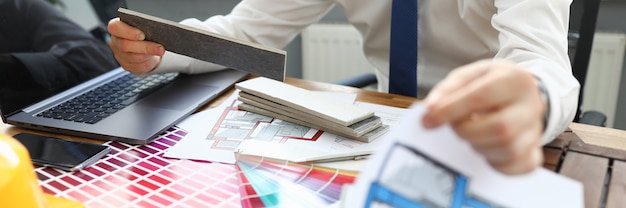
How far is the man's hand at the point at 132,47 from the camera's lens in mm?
914

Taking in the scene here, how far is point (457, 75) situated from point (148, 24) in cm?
62

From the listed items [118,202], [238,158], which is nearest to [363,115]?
[238,158]

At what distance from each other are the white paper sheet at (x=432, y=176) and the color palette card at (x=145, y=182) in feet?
0.84

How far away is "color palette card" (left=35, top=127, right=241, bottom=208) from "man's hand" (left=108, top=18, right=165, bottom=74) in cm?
22

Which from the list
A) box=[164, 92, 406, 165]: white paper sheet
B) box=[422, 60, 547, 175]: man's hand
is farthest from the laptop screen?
box=[422, 60, 547, 175]: man's hand

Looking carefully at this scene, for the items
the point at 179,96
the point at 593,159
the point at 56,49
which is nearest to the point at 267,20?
the point at 179,96

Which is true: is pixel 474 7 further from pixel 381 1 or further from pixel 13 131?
pixel 13 131

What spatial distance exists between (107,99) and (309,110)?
0.38 metres

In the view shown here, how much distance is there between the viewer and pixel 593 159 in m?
0.71

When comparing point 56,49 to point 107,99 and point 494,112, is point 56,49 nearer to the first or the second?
point 107,99

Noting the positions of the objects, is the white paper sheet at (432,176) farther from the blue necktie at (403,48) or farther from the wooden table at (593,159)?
the blue necktie at (403,48)

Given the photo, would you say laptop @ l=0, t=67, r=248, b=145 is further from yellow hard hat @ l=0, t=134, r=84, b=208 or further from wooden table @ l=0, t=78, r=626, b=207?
yellow hard hat @ l=0, t=134, r=84, b=208

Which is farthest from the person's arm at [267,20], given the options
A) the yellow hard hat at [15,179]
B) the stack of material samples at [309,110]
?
the yellow hard hat at [15,179]

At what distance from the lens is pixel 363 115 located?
790 mm
